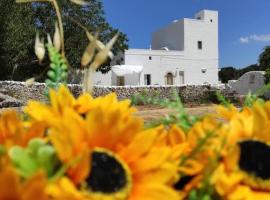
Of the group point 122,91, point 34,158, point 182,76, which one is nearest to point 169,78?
point 182,76

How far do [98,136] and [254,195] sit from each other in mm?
162

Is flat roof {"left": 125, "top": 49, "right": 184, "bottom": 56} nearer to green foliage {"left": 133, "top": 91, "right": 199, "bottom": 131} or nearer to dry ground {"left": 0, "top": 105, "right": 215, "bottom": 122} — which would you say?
dry ground {"left": 0, "top": 105, "right": 215, "bottom": 122}

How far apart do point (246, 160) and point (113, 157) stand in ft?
0.47

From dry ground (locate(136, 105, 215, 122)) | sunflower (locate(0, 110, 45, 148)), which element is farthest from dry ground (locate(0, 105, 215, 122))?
sunflower (locate(0, 110, 45, 148))

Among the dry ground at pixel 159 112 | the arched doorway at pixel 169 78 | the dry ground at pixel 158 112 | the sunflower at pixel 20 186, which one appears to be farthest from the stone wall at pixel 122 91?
the sunflower at pixel 20 186

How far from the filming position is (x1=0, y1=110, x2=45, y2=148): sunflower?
423mm

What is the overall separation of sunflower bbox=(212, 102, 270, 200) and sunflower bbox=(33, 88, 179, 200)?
0.05m

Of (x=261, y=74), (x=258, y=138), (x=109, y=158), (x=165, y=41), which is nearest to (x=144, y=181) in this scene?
(x=109, y=158)

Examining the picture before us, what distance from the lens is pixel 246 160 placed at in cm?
46

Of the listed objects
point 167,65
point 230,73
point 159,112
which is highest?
point 167,65

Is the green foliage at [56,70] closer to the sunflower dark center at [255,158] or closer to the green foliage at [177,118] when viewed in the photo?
the green foliage at [177,118]

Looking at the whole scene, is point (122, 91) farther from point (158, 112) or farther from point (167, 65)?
point (158, 112)

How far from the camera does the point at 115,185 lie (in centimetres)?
38

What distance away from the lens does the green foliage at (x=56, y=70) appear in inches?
24.0
